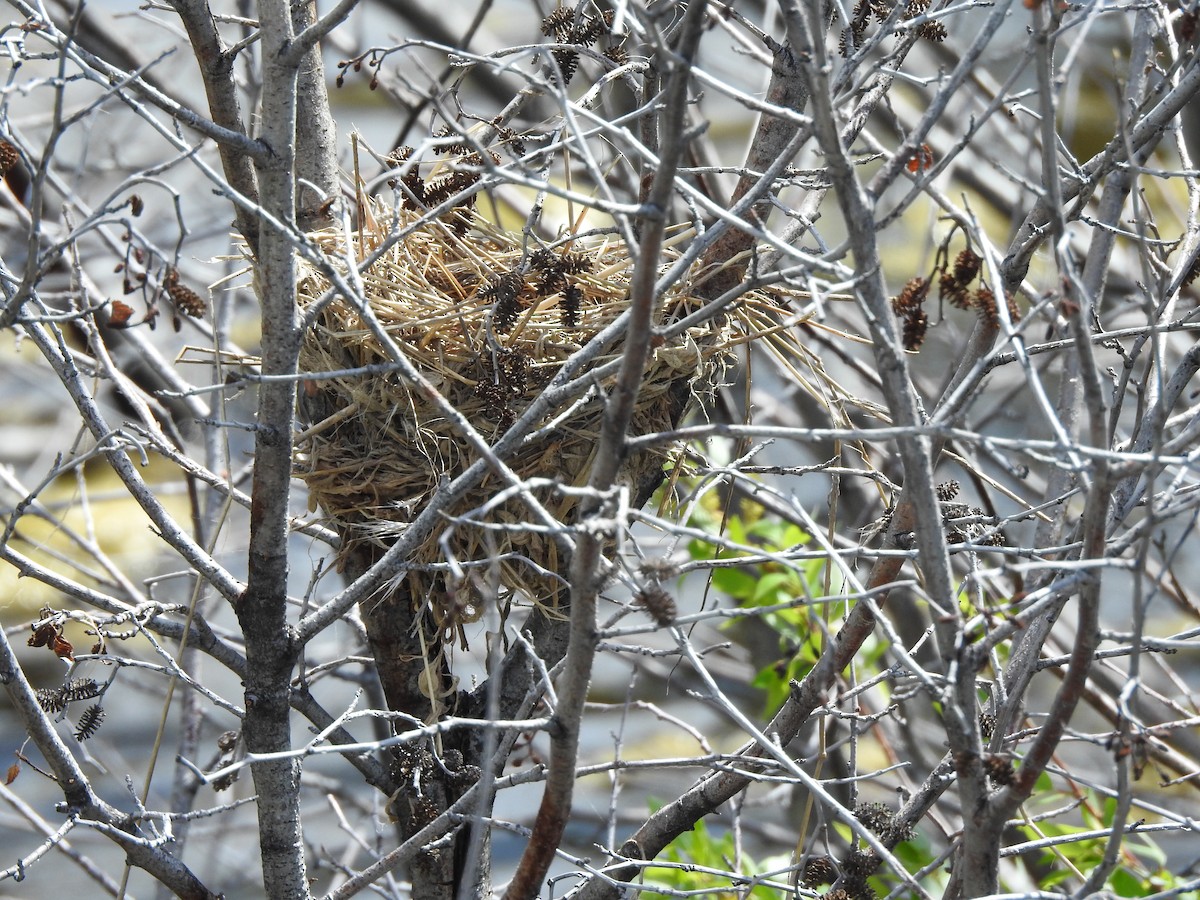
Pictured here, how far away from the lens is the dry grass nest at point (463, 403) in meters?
2.07

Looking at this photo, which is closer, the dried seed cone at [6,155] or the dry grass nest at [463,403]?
the dried seed cone at [6,155]

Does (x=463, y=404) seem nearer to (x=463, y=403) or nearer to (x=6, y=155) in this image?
(x=463, y=403)

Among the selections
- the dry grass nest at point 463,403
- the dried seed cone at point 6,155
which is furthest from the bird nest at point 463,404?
the dried seed cone at point 6,155

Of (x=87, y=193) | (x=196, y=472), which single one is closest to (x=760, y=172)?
(x=196, y=472)

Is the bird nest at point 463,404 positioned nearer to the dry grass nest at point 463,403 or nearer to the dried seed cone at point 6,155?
the dry grass nest at point 463,403

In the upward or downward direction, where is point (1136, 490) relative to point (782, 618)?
downward

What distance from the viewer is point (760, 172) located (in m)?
2.05

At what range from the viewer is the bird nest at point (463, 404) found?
2066 mm

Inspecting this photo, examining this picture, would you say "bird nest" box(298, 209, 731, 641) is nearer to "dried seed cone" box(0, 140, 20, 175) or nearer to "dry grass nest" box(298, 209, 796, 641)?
"dry grass nest" box(298, 209, 796, 641)

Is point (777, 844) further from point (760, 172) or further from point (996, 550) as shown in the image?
point (996, 550)

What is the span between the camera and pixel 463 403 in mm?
2121

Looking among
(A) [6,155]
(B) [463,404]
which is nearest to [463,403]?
(B) [463,404]

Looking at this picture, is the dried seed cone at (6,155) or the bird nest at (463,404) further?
the bird nest at (463,404)

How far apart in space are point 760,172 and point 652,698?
11.5 feet
